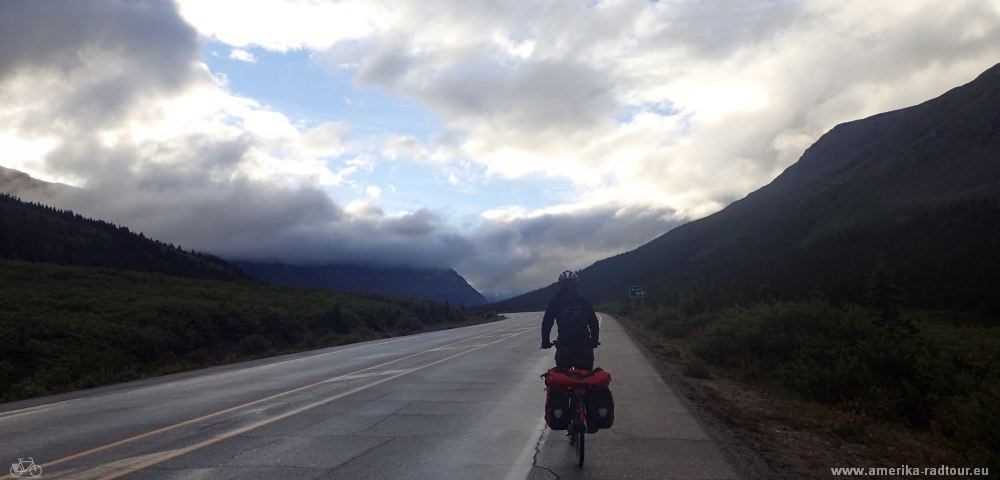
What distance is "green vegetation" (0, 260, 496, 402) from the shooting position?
684 inches

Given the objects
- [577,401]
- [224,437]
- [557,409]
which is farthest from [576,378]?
[224,437]

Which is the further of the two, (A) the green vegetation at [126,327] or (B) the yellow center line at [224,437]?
(A) the green vegetation at [126,327]

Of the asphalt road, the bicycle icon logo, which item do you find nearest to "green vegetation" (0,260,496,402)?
the asphalt road

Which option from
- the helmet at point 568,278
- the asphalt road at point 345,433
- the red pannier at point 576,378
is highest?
the helmet at point 568,278

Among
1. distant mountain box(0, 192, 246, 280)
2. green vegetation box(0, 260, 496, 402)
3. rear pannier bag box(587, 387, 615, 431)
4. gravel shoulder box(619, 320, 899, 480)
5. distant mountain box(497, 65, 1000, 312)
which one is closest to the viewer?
gravel shoulder box(619, 320, 899, 480)

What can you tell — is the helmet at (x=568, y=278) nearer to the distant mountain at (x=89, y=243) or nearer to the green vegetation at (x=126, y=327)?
the green vegetation at (x=126, y=327)

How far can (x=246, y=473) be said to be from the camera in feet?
20.6

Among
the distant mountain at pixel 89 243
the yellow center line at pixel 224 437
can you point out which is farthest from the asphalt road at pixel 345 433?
the distant mountain at pixel 89 243

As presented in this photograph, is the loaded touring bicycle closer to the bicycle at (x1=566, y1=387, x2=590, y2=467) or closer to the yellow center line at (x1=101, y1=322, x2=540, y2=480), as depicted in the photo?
the bicycle at (x1=566, y1=387, x2=590, y2=467)

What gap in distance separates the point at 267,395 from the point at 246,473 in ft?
19.6

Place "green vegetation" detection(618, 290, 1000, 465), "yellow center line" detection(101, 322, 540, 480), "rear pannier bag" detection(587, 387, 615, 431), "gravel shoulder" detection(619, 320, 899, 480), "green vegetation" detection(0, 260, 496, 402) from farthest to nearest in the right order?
1. "green vegetation" detection(0, 260, 496, 402)
2. "green vegetation" detection(618, 290, 1000, 465)
3. "rear pannier bag" detection(587, 387, 615, 431)
4. "gravel shoulder" detection(619, 320, 899, 480)
5. "yellow center line" detection(101, 322, 540, 480)

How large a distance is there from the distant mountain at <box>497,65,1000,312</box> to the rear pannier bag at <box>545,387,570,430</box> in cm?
3889

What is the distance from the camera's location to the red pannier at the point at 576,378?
23.3 feet

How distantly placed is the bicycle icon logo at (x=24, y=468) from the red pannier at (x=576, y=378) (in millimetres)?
5474
